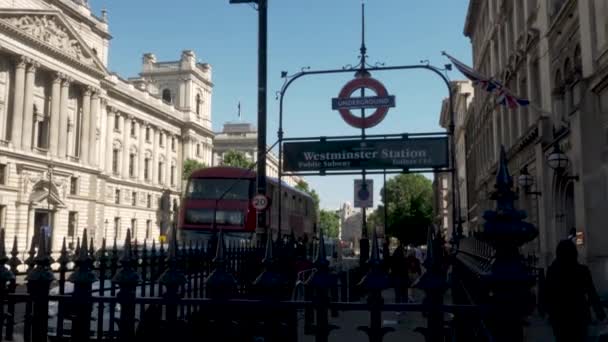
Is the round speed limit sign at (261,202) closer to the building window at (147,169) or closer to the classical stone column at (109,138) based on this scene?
the classical stone column at (109,138)

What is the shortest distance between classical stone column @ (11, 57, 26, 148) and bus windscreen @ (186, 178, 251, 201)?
1099 inches

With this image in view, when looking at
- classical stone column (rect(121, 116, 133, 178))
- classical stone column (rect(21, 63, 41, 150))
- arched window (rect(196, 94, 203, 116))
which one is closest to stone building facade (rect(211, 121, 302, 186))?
arched window (rect(196, 94, 203, 116))

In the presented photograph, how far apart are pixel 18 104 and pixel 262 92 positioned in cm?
4024


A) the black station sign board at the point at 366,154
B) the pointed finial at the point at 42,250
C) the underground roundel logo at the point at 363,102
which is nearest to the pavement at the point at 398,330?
the black station sign board at the point at 366,154

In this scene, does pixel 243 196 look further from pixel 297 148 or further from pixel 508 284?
pixel 508 284

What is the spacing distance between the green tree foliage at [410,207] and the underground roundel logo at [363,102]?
65436 millimetres

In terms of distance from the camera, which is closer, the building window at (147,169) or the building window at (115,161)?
the building window at (115,161)

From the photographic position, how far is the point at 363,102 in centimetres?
1290

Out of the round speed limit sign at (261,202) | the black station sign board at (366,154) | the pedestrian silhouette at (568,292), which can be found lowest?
the pedestrian silhouette at (568,292)

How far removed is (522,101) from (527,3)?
7053 mm

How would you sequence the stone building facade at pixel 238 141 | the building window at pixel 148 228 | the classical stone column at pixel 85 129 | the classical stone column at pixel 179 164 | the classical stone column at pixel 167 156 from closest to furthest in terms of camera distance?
the classical stone column at pixel 85 129 → the building window at pixel 148 228 → the classical stone column at pixel 167 156 → the classical stone column at pixel 179 164 → the stone building facade at pixel 238 141

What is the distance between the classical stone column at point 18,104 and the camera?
4447 cm

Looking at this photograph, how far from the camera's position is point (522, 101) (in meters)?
16.8

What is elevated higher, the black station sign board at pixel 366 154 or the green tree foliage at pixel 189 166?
the green tree foliage at pixel 189 166
